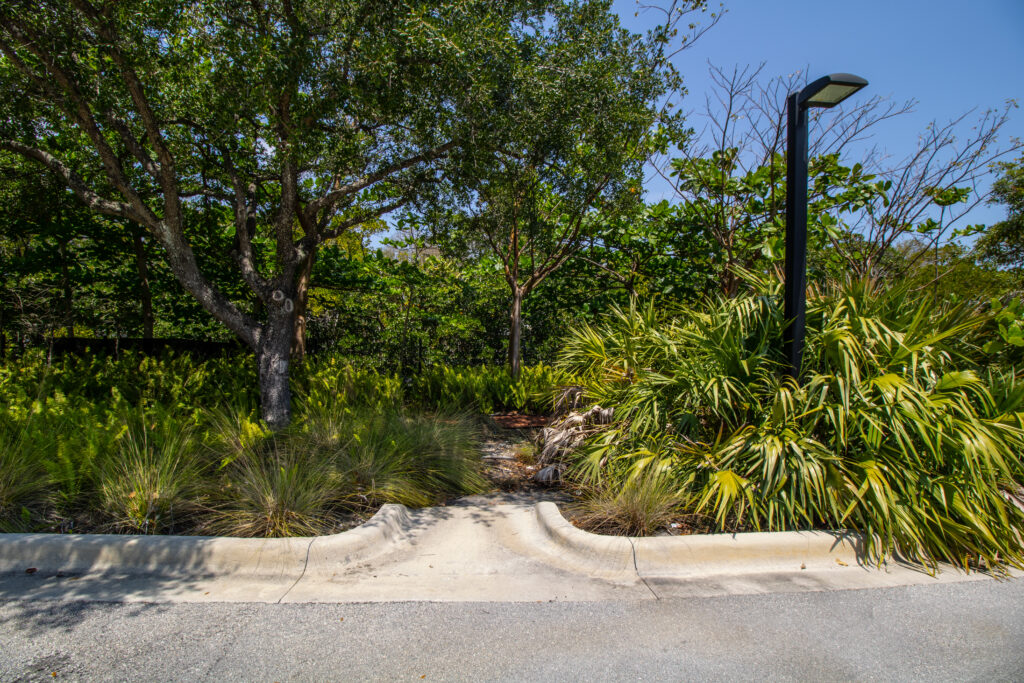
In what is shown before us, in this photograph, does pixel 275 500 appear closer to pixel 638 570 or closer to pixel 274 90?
pixel 638 570

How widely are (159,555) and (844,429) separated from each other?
4724 mm

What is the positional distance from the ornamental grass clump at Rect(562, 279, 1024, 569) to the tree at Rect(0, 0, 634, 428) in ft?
10.6

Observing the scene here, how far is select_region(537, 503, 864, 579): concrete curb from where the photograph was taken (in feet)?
12.8

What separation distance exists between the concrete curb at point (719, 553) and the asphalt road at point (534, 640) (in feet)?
1.14

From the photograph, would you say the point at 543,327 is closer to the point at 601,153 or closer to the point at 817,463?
the point at 601,153

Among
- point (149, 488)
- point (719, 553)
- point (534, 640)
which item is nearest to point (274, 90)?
point (149, 488)

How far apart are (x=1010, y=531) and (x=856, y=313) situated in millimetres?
1837

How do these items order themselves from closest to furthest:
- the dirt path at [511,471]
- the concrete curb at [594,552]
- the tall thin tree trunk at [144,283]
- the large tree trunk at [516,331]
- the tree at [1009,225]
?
1. the concrete curb at [594,552]
2. the dirt path at [511,471]
3. the large tree trunk at [516,331]
4. the tall thin tree trunk at [144,283]
5. the tree at [1009,225]

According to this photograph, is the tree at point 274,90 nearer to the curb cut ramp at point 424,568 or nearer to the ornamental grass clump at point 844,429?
the curb cut ramp at point 424,568

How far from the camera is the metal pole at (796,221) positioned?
4516mm

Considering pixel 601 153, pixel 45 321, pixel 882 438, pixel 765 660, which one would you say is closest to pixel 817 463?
pixel 882 438

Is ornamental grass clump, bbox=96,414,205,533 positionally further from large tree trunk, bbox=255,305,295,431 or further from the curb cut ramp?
large tree trunk, bbox=255,305,295,431

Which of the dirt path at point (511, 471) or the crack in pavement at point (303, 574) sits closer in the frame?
the crack in pavement at point (303, 574)

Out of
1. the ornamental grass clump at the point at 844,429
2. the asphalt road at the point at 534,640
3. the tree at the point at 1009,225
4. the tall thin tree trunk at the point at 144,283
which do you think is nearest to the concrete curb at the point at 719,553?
the ornamental grass clump at the point at 844,429
